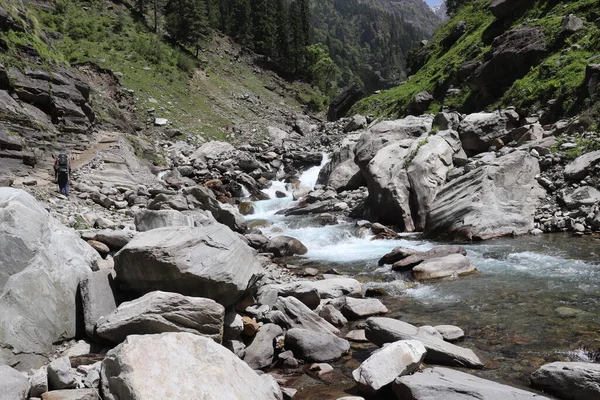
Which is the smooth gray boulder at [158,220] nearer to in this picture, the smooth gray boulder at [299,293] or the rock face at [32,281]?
the smooth gray boulder at [299,293]

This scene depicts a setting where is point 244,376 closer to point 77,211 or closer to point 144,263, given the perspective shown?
point 144,263

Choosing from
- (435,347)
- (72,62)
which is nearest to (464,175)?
(435,347)

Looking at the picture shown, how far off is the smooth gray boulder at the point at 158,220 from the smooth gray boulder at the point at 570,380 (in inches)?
372

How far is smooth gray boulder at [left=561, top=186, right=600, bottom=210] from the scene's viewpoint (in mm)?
16422

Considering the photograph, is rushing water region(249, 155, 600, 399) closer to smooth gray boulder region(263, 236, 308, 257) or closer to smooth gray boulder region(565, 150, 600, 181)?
smooth gray boulder region(263, 236, 308, 257)

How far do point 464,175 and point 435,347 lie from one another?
42.3 feet

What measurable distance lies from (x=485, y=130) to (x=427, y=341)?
696 inches

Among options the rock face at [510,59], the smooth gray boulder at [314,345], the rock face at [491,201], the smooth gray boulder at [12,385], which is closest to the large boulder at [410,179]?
the rock face at [491,201]

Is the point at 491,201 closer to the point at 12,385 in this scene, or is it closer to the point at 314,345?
the point at 314,345

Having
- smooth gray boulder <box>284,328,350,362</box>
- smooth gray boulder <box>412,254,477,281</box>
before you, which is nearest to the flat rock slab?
smooth gray boulder <box>284,328,350,362</box>

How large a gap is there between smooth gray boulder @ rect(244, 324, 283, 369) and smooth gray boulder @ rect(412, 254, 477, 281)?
19.8 ft

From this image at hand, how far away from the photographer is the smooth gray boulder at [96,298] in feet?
24.6

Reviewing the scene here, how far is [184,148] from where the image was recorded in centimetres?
3625

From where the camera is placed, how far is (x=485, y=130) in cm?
2267
